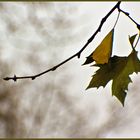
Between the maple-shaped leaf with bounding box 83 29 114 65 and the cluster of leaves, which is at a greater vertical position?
the maple-shaped leaf with bounding box 83 29 114 65

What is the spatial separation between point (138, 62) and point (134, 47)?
0.09 feet

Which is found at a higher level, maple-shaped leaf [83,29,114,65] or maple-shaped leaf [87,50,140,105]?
maple-shaped leaf [83,29,114,65]

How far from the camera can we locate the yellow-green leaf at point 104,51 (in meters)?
0.51

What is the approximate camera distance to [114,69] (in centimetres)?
54

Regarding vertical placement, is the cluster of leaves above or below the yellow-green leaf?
below

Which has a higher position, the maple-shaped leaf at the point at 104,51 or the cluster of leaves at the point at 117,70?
the maple-shaped leaf at the point at 104,51

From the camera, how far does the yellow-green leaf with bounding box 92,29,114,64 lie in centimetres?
51

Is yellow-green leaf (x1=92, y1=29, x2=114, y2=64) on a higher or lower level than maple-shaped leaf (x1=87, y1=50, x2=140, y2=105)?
higher

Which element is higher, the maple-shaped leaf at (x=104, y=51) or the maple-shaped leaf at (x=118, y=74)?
the maple-shaped leaf at (x=104, y=51)

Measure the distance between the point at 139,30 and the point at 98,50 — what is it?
Result: 0.23 feet

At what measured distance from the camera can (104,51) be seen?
512 mm

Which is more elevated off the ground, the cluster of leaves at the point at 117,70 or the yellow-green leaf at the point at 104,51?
the yellow-green leaf at the point at 104,51

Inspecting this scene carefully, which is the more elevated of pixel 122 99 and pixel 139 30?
pixel 139 30

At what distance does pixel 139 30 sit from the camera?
1.61 feet
